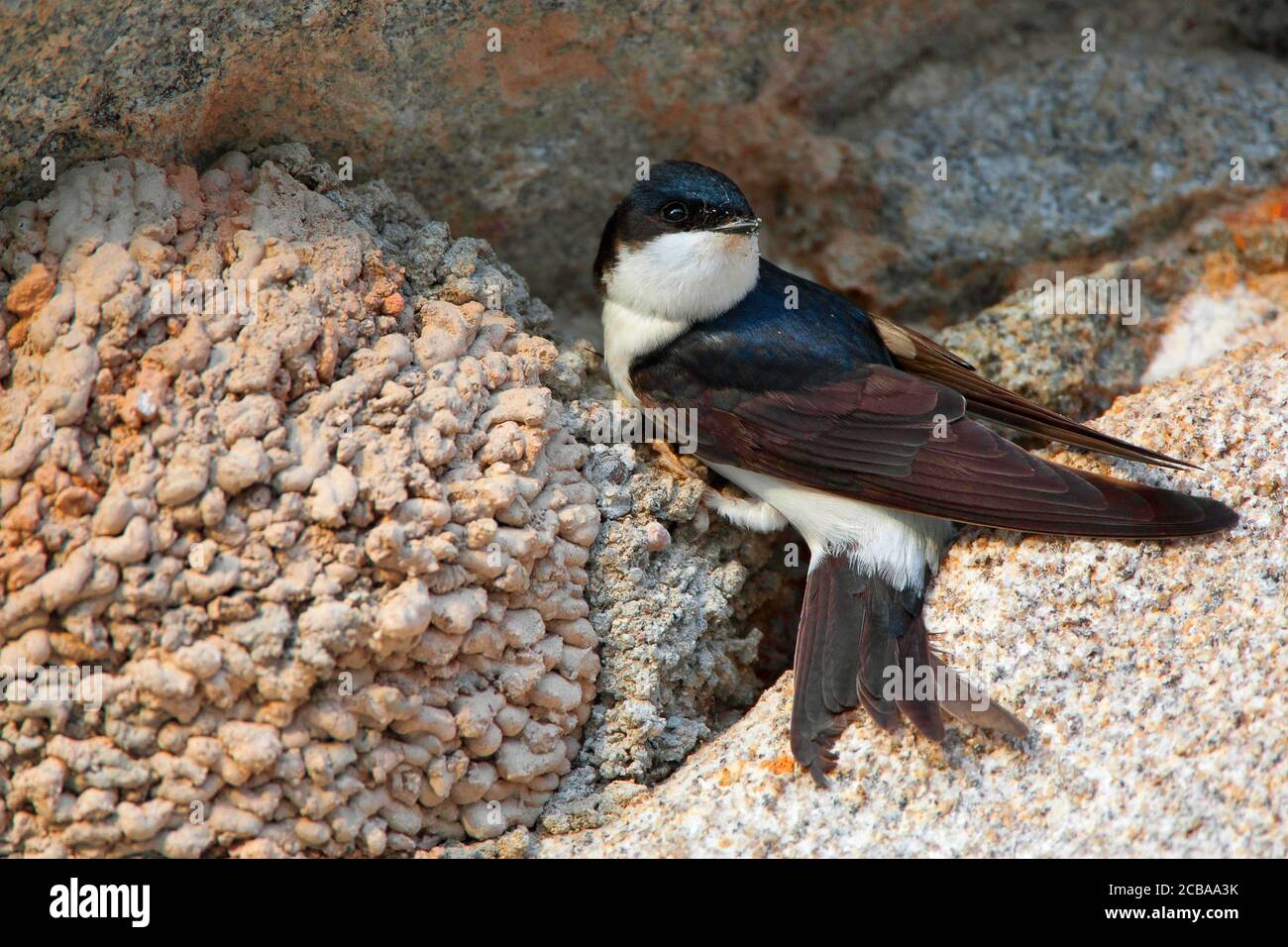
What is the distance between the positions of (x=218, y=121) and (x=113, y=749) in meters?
1.18

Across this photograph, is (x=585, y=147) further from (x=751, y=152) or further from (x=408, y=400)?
(x=408, y=400)

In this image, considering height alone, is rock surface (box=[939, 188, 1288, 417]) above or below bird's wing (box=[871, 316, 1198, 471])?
above

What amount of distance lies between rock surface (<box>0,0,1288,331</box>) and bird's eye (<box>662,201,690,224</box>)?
42 centimetres

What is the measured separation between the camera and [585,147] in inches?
114

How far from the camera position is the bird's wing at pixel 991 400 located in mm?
2373

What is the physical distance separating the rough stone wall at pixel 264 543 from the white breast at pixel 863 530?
401mm

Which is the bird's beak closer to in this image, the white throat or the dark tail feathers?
the white throat

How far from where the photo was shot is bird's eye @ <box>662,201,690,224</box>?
253 cm

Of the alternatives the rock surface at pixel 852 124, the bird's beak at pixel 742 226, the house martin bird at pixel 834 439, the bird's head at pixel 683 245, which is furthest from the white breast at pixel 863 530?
the rock surface at pixel 852 124

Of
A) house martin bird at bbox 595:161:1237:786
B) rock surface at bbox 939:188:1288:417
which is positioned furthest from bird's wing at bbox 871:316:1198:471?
rock surface at bbox 939:188:1288:417

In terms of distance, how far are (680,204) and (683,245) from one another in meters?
0.08

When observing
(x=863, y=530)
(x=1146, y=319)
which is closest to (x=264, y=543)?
(x=863, y=530)

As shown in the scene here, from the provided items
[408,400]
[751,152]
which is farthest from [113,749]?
[751,152]

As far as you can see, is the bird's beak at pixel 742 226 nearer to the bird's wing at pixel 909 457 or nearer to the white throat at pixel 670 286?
the white throat at pixel 670 286
